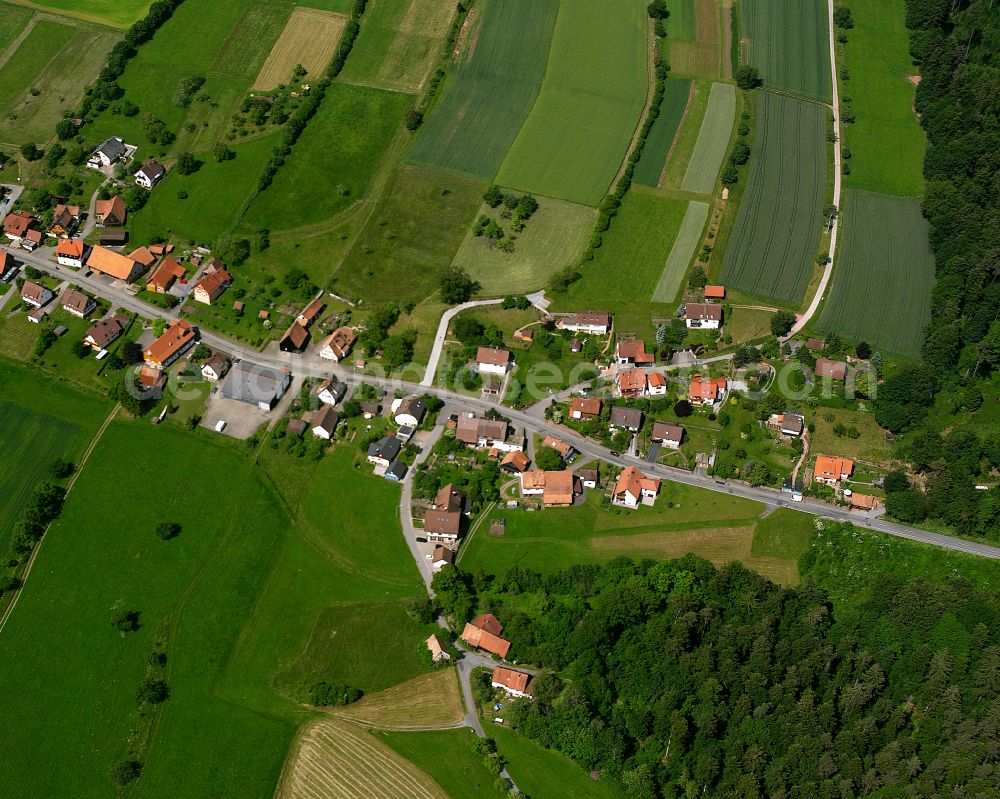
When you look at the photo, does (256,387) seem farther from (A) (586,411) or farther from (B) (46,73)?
(B) (46,73)

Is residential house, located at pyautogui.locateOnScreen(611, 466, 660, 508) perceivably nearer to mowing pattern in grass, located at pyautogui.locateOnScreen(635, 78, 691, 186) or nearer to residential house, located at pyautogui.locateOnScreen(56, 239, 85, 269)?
mowing pattern in grass, located at pyautogui.locateOnScreen(635, 78, 691, 186)

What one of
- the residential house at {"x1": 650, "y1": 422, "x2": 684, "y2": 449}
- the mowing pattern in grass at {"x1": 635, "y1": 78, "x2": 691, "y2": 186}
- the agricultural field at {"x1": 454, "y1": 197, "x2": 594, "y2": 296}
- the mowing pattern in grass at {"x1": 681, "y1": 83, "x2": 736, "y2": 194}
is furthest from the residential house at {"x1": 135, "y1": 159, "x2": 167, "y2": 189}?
the residential house at {"x1": 650, "y1": 422, "x2": 684, "y2": 449}

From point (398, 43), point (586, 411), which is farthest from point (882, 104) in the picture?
point (586, 411)

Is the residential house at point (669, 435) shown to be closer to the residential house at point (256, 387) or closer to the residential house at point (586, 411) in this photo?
the residential house at point (586, 411)

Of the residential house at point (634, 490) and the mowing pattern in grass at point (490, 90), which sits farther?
the mowing pattern in grass at point (490, 90)

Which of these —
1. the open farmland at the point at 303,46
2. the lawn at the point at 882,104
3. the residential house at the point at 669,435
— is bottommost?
the residential house at the point at 669,435

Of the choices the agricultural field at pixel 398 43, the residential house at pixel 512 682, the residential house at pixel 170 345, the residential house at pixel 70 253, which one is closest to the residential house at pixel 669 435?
the residential house at pixel 512 682
